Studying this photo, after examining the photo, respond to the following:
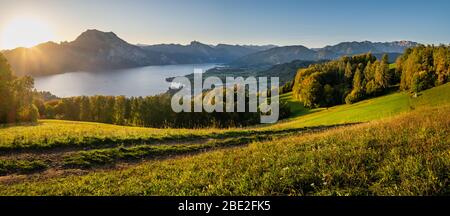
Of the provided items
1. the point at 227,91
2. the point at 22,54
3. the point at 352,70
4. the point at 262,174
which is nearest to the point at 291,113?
the point at 227,91

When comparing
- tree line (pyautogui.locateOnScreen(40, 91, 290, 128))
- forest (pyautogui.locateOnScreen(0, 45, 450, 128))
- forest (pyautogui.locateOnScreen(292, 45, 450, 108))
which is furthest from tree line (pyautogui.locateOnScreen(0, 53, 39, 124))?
forest (pyautogui.locateOnScreen(292, 45, 450, 108))

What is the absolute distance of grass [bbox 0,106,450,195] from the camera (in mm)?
6301

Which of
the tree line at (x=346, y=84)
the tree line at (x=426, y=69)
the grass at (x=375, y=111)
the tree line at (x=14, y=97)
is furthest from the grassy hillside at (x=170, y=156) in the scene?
the tree line at (x=346, y=84)

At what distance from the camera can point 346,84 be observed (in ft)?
365

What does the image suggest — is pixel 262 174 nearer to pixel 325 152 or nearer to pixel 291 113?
pixel 325 152

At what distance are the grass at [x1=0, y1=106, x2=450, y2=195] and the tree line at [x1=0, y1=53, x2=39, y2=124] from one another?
4524cm

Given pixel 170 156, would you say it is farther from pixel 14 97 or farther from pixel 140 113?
pixel 140 113

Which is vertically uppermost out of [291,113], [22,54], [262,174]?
[22,54]

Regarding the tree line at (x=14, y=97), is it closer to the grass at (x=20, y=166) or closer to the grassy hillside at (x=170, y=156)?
the grassy hillside at (x=170, y=156)

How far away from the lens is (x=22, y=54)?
182 metres

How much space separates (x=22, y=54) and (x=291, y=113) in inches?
6355

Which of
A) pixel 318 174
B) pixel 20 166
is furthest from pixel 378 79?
pixel 318 174
